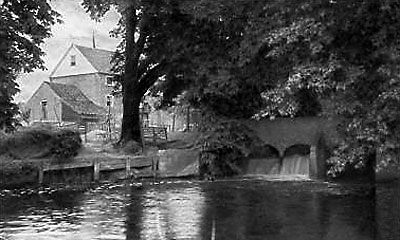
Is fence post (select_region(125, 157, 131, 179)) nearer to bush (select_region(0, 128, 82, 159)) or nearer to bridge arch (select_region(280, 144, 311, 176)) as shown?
bush (select_region(0, 128, 82, 159))

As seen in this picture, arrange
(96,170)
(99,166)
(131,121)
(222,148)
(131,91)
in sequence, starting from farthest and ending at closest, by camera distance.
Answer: (131,91) < (131,121) < (222,148) < (99,166) < (96,170)

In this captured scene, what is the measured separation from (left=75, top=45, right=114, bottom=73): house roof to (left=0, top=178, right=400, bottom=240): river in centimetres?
4434

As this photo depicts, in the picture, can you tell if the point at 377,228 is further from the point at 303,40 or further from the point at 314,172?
the point at 314,172

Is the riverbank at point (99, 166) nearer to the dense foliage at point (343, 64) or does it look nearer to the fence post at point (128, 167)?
the fence post at point (128, 167)

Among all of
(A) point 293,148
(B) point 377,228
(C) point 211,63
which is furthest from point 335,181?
(B) point 377,228

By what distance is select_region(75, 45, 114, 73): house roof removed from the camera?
72500 mm

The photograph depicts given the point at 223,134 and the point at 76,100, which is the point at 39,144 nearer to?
the point at 223,134

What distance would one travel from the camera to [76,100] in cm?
6556

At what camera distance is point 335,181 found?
101 feet

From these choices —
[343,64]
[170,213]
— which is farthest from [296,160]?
[343,64]

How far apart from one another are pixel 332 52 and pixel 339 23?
2.37ft

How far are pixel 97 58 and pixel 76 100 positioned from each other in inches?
A: 390

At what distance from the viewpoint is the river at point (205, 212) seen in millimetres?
15883

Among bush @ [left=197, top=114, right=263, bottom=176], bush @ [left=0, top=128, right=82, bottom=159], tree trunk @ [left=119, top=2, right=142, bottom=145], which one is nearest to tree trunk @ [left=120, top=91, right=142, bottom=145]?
tree trunk @ [left=119, top=2, right=142, bottom=145]
